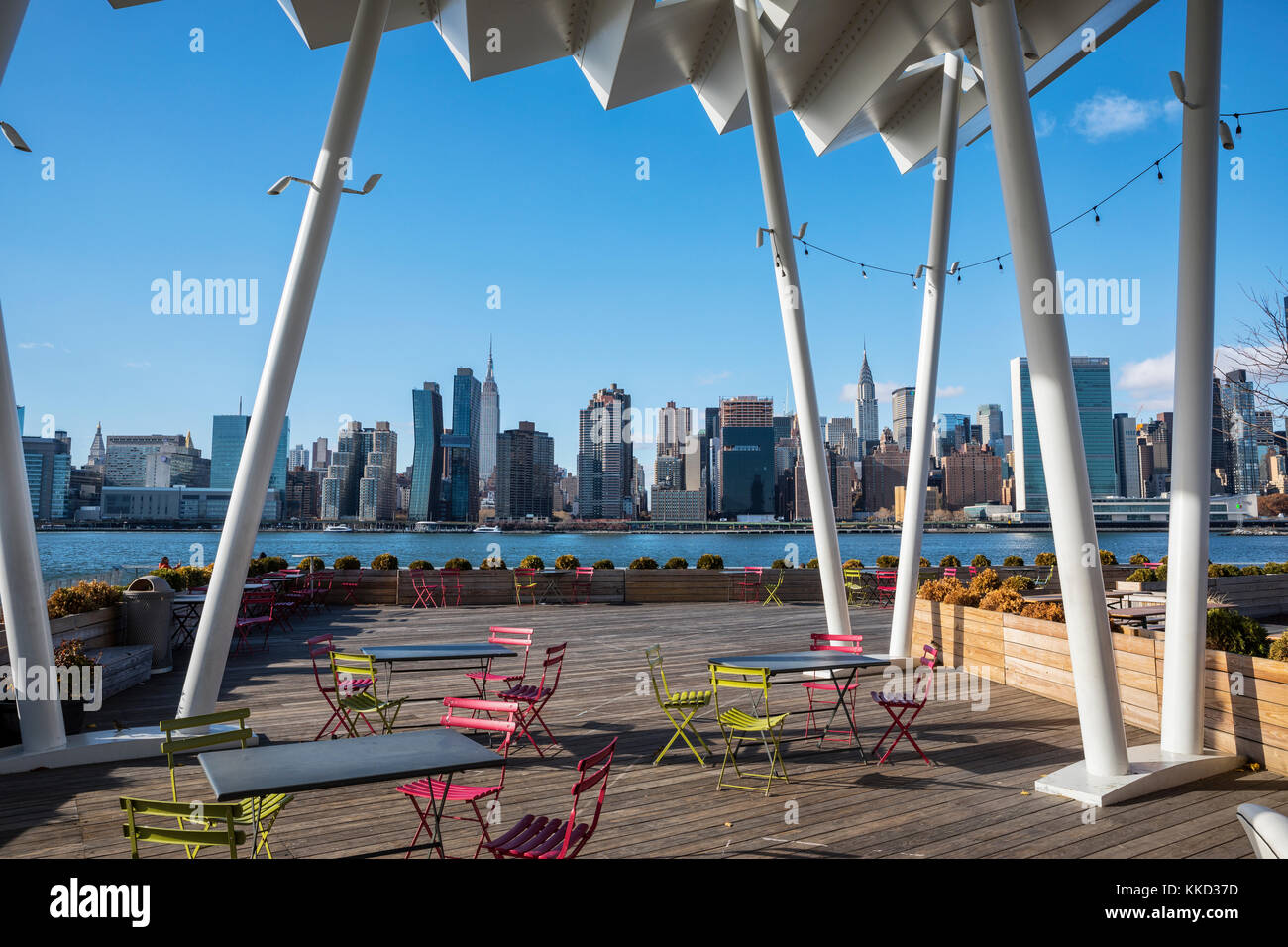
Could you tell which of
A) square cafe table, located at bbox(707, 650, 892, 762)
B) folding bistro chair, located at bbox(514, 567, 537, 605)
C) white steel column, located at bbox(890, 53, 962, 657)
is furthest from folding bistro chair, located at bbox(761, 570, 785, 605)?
square cafe table, located at bbox(707, 650, 892, 762)

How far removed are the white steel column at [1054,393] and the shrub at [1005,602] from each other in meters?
3.43

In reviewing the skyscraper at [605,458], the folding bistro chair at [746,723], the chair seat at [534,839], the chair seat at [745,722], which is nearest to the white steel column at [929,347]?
the folding bistro chair at [746,723]

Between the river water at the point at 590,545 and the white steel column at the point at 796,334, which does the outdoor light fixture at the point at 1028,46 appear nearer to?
the white steel column at the point at 796,334

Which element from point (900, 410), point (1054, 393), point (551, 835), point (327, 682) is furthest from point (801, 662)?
point (900, 410)

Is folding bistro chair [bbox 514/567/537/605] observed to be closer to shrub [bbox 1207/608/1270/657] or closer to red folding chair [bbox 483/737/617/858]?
shrub [bbox 1207/608/1270/657]

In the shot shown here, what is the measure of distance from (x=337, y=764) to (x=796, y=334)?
6188 millimetres

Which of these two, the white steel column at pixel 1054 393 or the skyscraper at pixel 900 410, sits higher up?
the skyscraper at pixel 900 410

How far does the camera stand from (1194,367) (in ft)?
16.0

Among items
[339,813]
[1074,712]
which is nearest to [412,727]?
[339,813]

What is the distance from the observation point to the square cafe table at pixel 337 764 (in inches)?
108

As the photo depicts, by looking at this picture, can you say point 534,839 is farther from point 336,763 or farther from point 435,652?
point 435,652

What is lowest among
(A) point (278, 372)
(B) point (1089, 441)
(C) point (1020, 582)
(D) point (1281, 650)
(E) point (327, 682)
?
(E) point (327, 682)

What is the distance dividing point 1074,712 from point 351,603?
525 inches

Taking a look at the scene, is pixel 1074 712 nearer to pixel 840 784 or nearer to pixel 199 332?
pixel 840 784
